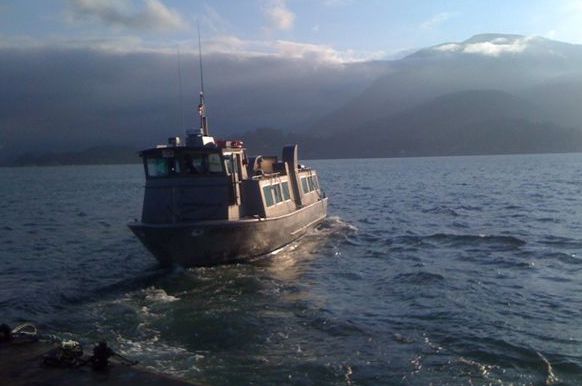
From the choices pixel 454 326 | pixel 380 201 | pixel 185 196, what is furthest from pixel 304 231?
pixel 380 201

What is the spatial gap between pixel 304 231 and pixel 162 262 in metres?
11.7

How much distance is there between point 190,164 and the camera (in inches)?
945

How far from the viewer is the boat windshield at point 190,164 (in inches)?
942

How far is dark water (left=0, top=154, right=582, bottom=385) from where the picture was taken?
12.5 meters

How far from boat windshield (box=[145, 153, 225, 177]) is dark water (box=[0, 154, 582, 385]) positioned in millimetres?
4078

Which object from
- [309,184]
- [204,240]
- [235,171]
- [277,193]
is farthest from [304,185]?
[204,240]

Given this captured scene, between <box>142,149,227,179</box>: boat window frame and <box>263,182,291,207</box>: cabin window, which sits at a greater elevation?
<box>142,149,227,179</box>: boat window frame

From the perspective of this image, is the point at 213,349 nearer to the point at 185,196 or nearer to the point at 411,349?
the point at 411,349

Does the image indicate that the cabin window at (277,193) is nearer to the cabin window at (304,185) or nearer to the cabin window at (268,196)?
the cabin window at (268,196)

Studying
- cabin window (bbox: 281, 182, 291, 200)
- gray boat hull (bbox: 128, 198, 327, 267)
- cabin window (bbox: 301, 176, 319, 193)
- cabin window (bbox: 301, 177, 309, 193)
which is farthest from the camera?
cabin window (bbox: 301, 176, 319, 193)

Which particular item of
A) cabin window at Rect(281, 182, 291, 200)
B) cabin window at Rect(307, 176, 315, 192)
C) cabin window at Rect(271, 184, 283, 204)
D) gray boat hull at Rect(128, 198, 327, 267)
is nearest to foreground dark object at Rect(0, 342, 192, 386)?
gray boat hull at Rect(128, 198, 327, 267)

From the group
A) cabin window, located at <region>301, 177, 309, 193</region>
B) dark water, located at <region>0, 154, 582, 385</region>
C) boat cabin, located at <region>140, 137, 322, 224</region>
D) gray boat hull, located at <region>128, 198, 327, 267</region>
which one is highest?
boat cabin, located at <region>140, 137, 322, 224</region>

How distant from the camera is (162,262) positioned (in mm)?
23047

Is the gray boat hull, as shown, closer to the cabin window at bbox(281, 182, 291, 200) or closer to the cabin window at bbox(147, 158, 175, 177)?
the cabin window at bbox(147, 158, 175, 177)
